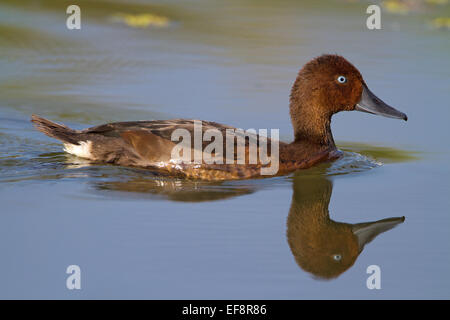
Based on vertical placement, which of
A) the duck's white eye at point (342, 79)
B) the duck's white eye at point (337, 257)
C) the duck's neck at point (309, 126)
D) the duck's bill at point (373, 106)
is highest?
the duck's white eye at point (342, 79)

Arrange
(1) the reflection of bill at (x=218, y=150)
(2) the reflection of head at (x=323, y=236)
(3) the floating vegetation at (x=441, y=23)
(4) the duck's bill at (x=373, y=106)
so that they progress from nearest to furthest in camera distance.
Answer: (2) the reflection of head at (x=323, y=236) → (1) the reflection of bill at (x=218, y=150) → (4) the duck's bill at (x=373, y=106) → (3) the floating vegetation at (x=441, y=23)

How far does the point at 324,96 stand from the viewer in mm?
8781

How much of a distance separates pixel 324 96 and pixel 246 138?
1.14 meters

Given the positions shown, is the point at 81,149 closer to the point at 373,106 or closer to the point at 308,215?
the point at 308,215

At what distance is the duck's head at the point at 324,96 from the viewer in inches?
344

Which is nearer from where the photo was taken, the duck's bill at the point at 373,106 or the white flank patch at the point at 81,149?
the white flank patch at the point at 81,149

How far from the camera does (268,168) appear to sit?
8234 mm

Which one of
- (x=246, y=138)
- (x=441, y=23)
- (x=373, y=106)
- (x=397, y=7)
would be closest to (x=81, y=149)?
(x=246, y=138)

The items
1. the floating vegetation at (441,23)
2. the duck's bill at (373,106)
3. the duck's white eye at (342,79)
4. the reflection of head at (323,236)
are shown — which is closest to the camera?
the reflection of head at (323,236)

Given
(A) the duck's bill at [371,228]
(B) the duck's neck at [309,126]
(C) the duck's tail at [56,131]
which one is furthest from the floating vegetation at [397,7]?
(A) the duck's bill at [371,228]

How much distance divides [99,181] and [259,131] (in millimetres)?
2436

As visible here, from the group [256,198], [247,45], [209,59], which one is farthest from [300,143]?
[247,45]

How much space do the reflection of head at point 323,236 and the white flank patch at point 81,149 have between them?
2317 mm

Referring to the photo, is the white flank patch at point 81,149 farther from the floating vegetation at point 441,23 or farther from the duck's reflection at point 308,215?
the floating vegetation at point 441,23
